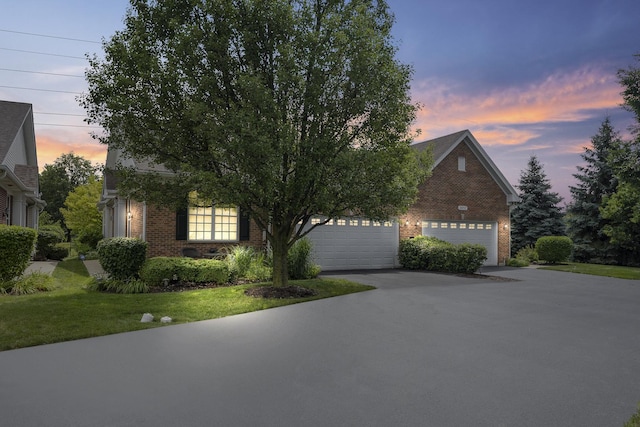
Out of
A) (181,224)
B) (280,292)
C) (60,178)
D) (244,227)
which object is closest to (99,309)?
(280,292)

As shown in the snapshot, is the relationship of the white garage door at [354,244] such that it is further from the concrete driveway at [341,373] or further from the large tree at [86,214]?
the large tree at [86,214]

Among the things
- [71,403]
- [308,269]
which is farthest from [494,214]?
[71,403]

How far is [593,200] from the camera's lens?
91.9 ft

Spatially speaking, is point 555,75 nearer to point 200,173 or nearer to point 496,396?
point 200,173

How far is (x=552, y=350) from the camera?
6113 millimetres

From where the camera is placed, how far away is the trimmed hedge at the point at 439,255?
1650cm

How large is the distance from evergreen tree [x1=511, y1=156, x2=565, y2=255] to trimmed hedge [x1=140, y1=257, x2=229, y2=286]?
22.4 meters

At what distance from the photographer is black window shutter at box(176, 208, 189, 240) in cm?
1461

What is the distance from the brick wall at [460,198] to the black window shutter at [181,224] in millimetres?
9466

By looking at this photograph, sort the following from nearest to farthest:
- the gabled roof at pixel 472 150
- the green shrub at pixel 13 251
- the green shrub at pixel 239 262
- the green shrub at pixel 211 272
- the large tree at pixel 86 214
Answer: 1. the green shrub at pixel 13 251
2. the green shrub at pixel 211 272
3. the green shrub at pixel 239 262
4. the gabled roof at pixel 472 150
5. the large tree at pixel 86 214

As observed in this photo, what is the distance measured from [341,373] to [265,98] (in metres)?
6.05

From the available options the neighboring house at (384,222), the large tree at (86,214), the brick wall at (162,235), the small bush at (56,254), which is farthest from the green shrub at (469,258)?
the large tree at (86,214)

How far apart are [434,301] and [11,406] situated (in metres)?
8.22

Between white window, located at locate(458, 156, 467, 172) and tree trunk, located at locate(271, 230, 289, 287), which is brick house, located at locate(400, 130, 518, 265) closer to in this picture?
white window, located at locate(458, 156, 467, 172)
